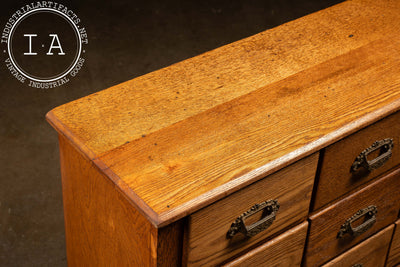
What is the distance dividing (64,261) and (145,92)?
1027 mm

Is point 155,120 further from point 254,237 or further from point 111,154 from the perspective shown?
point 254,237

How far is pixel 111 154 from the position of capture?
1539 mm

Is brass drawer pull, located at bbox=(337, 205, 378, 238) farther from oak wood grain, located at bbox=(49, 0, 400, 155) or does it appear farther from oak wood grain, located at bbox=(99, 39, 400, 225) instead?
oak wood grain, located at bbox=(49, 0, 400, 155)

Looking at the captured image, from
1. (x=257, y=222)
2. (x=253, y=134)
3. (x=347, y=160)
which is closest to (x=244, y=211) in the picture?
(x=257, y=222)

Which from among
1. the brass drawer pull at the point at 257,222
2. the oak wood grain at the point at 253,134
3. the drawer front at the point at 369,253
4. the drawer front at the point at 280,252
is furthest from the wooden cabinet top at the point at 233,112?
the drawer front at the point at 369,253

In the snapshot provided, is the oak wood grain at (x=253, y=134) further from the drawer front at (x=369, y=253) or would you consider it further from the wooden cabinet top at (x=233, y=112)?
the drawer front at (x=369, y=253)

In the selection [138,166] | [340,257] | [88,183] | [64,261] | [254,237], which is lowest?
[64,261]

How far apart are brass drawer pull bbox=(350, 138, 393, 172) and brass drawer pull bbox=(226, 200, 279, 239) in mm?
314

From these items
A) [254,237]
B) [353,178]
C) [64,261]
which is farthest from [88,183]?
[64,261]

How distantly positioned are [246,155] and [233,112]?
0.18 metres

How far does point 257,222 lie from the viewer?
5.26 feet

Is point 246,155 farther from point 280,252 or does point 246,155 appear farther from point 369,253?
point 369,253

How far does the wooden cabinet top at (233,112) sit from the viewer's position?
1.49 meters

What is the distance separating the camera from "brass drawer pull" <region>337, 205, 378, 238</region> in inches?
76.2
